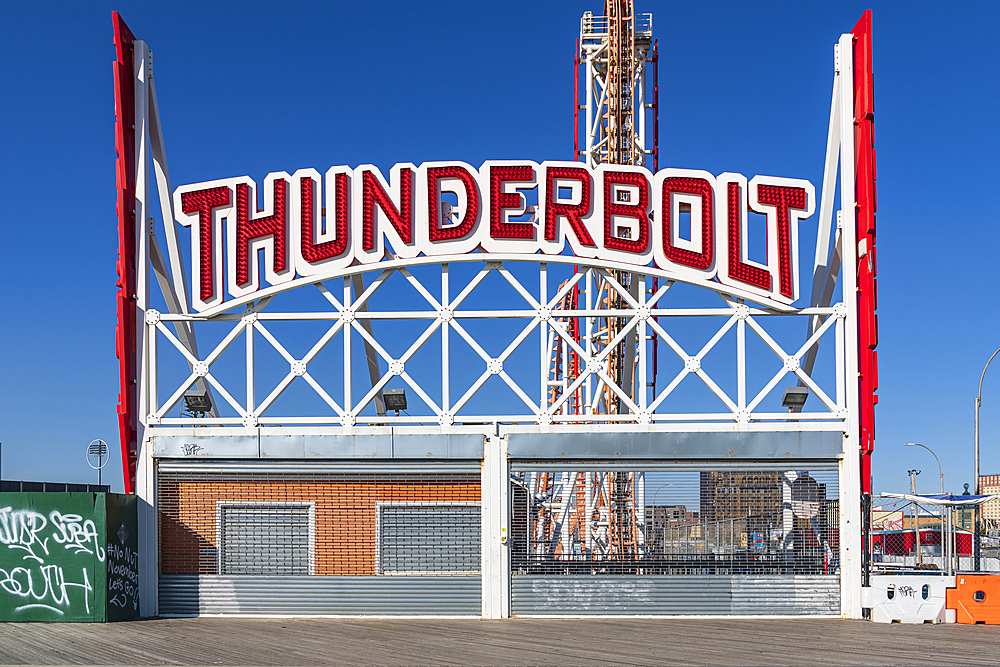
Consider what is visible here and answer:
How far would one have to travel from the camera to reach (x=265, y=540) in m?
20.2

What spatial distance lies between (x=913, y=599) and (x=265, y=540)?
12365 millimetres

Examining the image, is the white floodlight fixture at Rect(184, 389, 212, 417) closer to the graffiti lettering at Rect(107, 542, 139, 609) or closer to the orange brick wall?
the orange brick wall

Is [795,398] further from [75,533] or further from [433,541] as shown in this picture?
[75,533]

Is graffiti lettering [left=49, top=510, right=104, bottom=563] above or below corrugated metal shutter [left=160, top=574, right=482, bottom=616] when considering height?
above

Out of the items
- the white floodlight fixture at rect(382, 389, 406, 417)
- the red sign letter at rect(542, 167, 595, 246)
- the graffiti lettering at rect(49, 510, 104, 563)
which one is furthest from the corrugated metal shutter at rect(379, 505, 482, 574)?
the red sign letter at rect(542, 167, 595, 246)

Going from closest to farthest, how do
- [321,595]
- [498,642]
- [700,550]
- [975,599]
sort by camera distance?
[498,642] < [975,599] < [700,550] < [321,595]

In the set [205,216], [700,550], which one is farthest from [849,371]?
[205,216]

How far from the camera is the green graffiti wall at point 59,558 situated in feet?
62.0

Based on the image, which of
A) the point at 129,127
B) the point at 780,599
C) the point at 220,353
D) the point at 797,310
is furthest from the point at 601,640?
the point at 129,127

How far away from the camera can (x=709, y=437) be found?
1966 centimetres

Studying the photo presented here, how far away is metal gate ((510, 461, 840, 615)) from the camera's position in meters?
19.5

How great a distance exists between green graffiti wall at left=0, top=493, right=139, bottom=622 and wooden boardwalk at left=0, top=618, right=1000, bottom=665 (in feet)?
1.35

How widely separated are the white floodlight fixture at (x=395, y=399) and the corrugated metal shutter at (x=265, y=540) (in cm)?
259

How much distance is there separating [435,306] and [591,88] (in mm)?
18741
